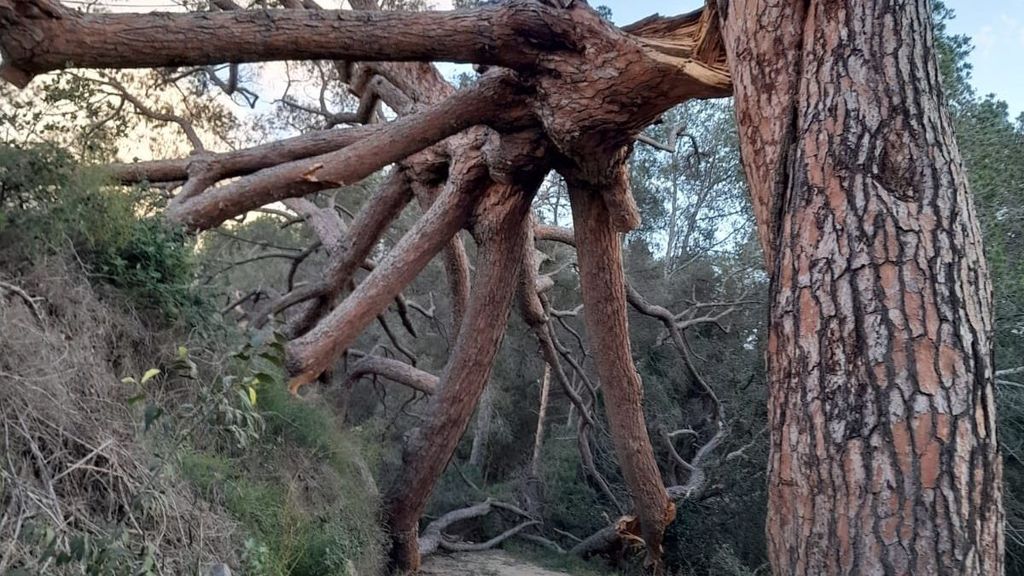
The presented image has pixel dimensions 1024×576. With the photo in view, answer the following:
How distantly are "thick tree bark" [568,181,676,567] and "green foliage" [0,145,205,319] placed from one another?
3078 mm

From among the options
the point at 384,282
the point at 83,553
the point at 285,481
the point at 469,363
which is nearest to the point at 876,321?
the point at 83,553

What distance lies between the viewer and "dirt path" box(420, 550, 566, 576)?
8547 millimetres

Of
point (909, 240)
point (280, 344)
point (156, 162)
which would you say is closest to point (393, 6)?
point (156, 162)

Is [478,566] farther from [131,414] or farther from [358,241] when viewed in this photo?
[131,414]

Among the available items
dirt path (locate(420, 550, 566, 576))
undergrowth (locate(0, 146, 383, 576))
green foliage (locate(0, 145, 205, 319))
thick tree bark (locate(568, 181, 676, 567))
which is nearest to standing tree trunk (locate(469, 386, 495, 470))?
dirt path (locate(420, 550, 566, 576))

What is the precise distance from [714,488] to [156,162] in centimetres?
825

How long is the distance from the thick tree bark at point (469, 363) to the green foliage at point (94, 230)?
2565mm

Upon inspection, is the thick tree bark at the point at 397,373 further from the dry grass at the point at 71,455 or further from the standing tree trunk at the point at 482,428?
the standing tree trunk at the point at 482,428

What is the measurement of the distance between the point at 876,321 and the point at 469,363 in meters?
5.10

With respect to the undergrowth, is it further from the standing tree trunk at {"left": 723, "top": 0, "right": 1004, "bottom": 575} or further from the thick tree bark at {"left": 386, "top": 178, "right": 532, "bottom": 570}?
the standing tree trunk at {"left": 723, "top": 0, "right": 1004, "bottom": 575}

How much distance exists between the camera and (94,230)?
4312mm

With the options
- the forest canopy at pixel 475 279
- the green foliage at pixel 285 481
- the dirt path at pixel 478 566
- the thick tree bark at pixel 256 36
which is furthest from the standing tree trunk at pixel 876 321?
the dirt path at pixel 478 566

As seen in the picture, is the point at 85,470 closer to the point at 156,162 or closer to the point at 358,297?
the point at 358,297

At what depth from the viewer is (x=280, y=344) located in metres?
2.89
